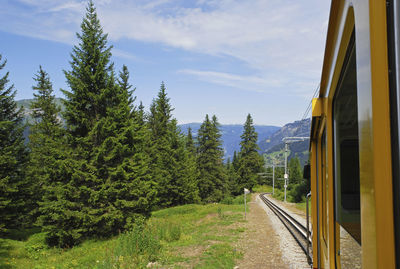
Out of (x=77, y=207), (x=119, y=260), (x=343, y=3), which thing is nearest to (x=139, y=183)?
(x=77, y=207)

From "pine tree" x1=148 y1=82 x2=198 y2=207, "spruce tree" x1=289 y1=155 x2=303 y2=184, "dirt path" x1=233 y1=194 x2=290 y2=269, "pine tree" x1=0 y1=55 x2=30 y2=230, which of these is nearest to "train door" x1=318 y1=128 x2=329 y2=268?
"dirt path" x1=233 y1=194 x2=290 y2=269

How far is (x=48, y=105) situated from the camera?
33.0 m

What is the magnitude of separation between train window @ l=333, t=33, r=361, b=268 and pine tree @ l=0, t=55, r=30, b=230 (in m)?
22.2

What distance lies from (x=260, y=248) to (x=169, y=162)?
3093cm

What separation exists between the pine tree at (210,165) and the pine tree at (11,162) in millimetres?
30070

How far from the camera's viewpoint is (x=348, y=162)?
2.12 m

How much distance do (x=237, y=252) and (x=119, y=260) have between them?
397 cm

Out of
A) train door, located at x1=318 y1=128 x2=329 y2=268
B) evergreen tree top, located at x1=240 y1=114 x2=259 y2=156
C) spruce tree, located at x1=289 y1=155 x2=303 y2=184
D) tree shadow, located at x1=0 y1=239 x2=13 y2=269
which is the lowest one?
tree shadow, located at x1=0 y1=239 x2=13 y2=269

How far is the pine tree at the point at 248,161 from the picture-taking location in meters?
58.5

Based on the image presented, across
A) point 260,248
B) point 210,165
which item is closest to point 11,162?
point 260,248

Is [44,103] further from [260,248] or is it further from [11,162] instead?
[260,248]

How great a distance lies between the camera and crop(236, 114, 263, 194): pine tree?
5853 cm

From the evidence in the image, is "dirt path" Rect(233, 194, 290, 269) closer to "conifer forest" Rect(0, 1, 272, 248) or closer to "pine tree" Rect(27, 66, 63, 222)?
"conifer forest" Rect(0, 1, 272, 248)

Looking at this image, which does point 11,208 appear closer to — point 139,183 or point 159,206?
point 139,183
